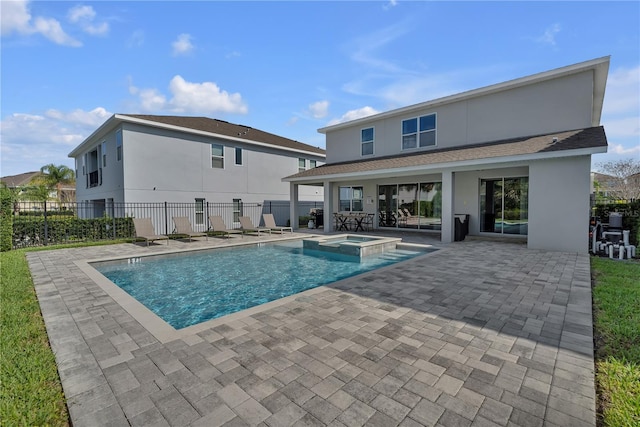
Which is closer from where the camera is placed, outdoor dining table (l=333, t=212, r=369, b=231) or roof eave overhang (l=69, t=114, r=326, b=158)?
roof eave overhang (l=69, t=114, r=326, b=158)

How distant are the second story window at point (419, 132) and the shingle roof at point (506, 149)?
0.68 meters

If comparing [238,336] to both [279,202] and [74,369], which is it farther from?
[279,202]

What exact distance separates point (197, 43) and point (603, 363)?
13979 millimetres

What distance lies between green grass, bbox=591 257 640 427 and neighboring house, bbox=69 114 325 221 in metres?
17.1

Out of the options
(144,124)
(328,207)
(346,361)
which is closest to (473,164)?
(328,207)

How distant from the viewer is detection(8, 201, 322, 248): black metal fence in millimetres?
11383

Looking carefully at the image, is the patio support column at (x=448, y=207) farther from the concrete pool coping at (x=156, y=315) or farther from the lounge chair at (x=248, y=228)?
the lounge chair at (x=248, y=228)

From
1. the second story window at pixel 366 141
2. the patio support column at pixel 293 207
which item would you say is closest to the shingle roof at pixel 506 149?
the second story window at pixel 366 141

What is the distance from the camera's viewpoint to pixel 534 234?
32.9ft

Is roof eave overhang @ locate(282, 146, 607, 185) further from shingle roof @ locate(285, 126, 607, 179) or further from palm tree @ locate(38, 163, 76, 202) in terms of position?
palm tree @ locate(38, 163, 76, 202)

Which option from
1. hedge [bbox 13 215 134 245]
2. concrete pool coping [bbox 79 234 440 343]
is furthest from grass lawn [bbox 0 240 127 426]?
hedge [bbox 13 215 134 245]

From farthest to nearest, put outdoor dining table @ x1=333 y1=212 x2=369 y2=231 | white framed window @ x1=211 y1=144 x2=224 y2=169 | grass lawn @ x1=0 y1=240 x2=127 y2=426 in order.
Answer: white framed window @ x1=211 y1=144 x2=224 y2=169 → outdoor dining table @ x1=333 y1=212 x2=369 y2=231 → grass lawn @ x1=0 y1=240 x2=127 y2=426

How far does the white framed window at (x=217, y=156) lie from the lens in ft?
59.2

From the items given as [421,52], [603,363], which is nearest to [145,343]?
[603,363]
